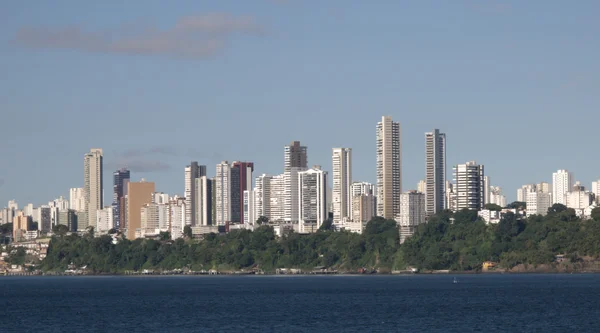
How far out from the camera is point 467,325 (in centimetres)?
8519

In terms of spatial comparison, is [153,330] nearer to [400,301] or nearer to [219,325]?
[219,325]

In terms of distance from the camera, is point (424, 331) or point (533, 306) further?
point (533, 306)

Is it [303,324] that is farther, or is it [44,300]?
[44,300]

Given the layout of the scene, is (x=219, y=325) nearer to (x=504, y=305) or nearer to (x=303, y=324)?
(x=303, y=324)

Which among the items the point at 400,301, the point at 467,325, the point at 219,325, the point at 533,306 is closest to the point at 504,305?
the point at 533,306

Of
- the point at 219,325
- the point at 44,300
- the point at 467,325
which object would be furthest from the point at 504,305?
the point at 44,300

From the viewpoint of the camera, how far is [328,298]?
130 meters

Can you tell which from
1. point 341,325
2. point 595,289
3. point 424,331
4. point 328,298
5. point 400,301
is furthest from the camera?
point 595,289

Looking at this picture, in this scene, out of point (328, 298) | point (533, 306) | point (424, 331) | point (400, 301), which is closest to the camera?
point (424, 331)

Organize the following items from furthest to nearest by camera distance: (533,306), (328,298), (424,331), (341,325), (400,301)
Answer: (328,298) < (400,301) < (533,306) < (341,325) < (424,331)

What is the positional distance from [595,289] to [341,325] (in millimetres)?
63004

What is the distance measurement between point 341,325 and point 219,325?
358 inches

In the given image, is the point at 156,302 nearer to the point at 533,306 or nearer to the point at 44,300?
the point at 44,300

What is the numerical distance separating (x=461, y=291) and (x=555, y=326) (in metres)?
60.4
